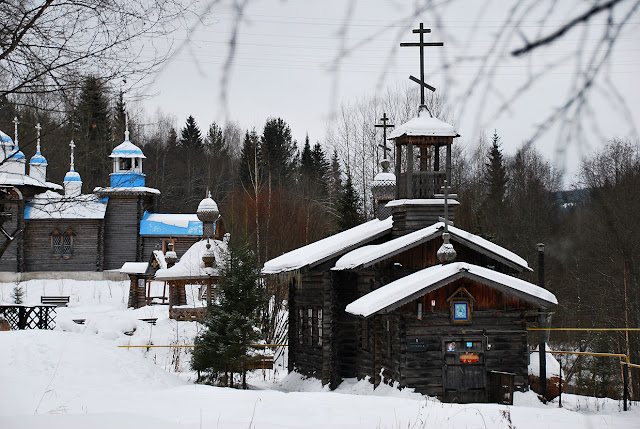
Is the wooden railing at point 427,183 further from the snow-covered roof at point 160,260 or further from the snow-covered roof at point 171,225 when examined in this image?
the snow-covered roof at point 171,225

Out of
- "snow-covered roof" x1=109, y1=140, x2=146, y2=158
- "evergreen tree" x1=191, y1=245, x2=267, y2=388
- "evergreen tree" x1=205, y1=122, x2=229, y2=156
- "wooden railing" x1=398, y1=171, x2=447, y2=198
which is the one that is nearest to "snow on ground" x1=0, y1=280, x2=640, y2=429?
"evergreen tree" x1=191, y1=245, x2=267, y2=388

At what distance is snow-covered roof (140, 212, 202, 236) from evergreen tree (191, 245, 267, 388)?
26559 millimetres

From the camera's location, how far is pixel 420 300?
17.4 m

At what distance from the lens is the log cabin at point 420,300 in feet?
57.0

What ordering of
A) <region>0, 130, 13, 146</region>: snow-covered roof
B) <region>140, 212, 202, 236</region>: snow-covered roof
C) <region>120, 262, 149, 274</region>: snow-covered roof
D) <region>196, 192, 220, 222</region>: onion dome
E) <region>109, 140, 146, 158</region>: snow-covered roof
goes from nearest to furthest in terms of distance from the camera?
Answer: <region>0, 130, 13, 146</region>: snow-covered roof → <region>196, 192, 220, 222</region>: onion dome → <region>120, 262, 149, 274</region>: snow-covered roof → <region>109, 140, 146, 158</region>: snow-covered roof → <region>140, 212, 202, 236</region>: snow-covered roof

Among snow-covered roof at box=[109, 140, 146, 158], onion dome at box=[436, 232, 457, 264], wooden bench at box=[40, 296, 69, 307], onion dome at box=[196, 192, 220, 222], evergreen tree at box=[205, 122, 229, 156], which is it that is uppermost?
snow-covered roof at box=[109, 140, 146, 158]

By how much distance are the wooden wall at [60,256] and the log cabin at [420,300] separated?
98.5 ft

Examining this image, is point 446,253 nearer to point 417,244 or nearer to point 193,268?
point 417,244

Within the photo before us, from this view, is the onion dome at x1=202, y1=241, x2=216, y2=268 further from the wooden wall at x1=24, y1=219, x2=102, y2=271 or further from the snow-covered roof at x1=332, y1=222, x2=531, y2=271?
the wooden wall at x1=24, y1=219, x2=102, y2=271

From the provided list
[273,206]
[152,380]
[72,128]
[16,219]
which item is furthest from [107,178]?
[72,128]

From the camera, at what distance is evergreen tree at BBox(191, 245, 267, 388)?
20484mm

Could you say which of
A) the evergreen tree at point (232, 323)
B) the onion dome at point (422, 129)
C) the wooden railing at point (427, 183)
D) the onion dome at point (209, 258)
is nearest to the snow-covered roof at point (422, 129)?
the onion dome at point (422, 129)

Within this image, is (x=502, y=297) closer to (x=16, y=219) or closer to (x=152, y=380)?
(x=152, y=380)

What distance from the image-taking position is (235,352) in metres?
20.4
